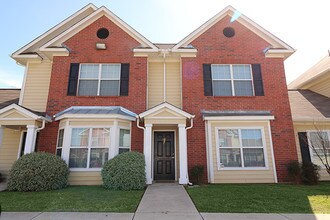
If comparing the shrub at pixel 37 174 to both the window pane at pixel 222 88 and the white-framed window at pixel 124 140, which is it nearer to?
the white-framed window at pixel 124 140

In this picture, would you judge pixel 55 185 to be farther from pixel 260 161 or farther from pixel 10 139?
pixel 260 161

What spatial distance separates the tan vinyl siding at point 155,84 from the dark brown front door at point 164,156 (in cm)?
180

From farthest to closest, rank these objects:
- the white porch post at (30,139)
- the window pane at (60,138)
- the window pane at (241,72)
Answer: the window pane at (241,72), the window pane at (60,138), the white porch post at (30,139)

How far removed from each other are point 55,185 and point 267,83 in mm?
10873

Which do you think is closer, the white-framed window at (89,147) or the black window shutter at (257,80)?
the white-framed window at (89,147)

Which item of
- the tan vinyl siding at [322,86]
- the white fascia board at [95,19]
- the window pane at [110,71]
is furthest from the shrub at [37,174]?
the tan vinyl siding at [322,86]

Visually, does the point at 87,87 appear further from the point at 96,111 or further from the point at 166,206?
the point at 166,206

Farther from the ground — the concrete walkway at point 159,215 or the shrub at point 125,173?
the shrub at point 125,173

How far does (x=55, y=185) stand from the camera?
8.06 meters

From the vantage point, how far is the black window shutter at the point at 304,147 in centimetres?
1054

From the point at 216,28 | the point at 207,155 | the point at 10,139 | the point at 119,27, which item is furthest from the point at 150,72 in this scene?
the point at 10,139

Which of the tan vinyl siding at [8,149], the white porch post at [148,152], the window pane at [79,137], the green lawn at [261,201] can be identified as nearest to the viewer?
the green lawn at [261,201]

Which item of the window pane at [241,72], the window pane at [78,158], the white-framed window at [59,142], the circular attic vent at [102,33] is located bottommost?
the window pane at [78,158]

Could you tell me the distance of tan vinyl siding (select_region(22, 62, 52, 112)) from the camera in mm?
11023
